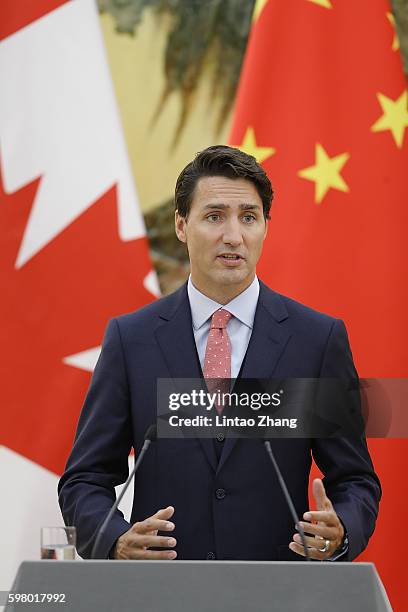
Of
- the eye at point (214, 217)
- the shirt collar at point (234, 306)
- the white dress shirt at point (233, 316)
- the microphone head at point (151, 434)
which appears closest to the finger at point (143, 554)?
the microphone head at point (151, 434)

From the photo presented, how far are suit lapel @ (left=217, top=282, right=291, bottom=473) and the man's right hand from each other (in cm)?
45

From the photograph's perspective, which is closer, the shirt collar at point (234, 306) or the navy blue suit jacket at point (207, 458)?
the navy blue suit jacket at point (207, 458)

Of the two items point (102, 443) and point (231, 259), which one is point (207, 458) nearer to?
point (102, 443)

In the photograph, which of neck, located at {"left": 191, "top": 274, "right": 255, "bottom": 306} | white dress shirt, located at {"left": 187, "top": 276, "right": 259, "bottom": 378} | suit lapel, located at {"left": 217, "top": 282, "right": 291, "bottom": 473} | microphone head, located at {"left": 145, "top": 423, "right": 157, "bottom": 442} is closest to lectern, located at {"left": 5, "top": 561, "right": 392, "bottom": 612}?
microphone head, located at {"left": 145, "top": 423, "right": 157, "bottom": 442}

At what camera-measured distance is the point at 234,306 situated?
8.14 feet

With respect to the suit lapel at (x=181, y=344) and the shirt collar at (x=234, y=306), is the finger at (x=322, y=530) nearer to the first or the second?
the suit lapel at (x=181, y=344)

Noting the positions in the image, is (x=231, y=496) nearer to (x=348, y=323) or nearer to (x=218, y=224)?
(x=218, y=224)

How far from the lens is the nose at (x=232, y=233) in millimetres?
2398

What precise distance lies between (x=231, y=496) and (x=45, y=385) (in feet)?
4.23

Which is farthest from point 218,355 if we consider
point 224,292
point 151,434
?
point 151,434

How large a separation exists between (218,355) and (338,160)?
4.08 ft

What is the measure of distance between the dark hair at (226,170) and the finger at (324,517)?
932 mm

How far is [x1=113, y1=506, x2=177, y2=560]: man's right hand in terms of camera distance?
180cm

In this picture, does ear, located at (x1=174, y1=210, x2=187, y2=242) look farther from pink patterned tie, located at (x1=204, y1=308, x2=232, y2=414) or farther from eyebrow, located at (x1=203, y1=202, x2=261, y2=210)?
pink patterned tie, located at (x1=204, y1=308, x2=232, y2=414)
